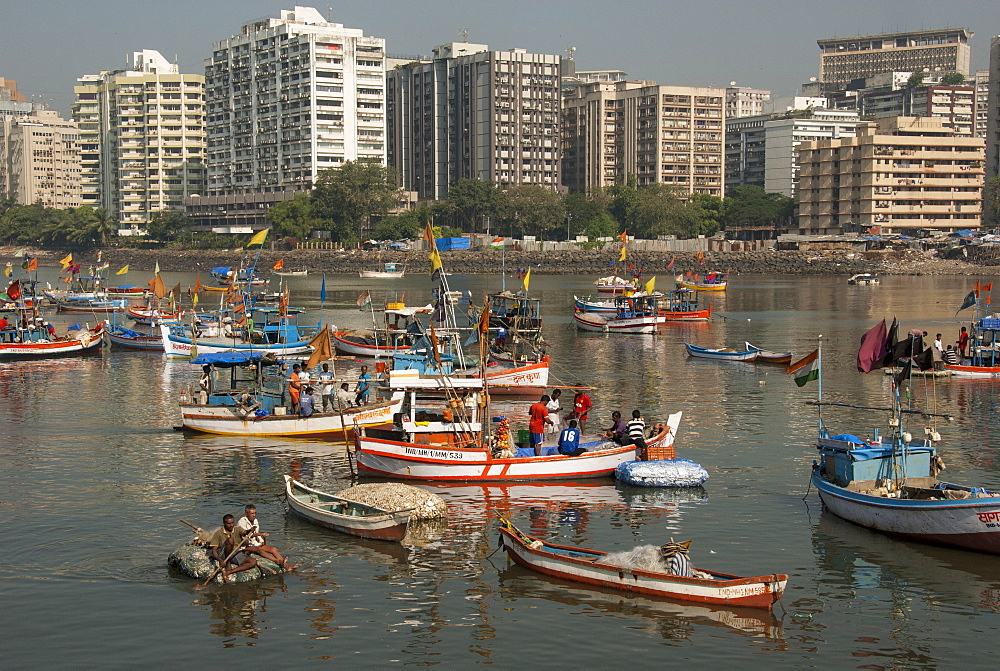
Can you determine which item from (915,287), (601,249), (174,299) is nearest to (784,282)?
(915,287)

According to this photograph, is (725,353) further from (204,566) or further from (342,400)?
(204,566)

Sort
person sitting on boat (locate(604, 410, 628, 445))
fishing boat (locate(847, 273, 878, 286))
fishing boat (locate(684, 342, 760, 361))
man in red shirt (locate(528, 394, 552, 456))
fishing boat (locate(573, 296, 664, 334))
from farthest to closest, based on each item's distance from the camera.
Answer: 1. fishing boat (locate(847, 273, 878, 286))
2. fishing boat (locate(573, 296, 664, 334))
3. fishing boat (locate(684, 342, 760, 361))
4. person sitting on boat (locate(604, 410, 628, 445))
5. man in red shirt (locate(528, 394, 552, 456))

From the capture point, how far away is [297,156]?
200 metres

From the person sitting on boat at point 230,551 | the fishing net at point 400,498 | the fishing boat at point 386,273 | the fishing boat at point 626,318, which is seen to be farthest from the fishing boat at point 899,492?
the fishing boat at point 386,273

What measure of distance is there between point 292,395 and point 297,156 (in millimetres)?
170635

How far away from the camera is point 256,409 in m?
35.7

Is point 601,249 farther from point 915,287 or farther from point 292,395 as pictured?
point 292,395

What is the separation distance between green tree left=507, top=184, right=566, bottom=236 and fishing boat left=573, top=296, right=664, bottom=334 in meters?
108

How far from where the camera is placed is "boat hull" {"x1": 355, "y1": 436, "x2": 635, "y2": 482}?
29.0 m

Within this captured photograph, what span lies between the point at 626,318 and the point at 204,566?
54.4 m

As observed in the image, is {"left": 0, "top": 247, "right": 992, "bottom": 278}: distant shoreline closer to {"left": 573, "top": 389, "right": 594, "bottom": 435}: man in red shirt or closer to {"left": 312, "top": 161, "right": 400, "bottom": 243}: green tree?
{"left": 312, "top": 161, "right": 400, "bottom": 243}: green tree

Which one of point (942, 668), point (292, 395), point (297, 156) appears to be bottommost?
point (942, 668)

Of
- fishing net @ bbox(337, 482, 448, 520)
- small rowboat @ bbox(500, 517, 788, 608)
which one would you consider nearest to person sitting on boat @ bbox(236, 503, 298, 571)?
fishing net @ bbox(337, 482, 448, 520)

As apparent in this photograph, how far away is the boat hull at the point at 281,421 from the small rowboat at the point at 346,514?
26.3 feet
